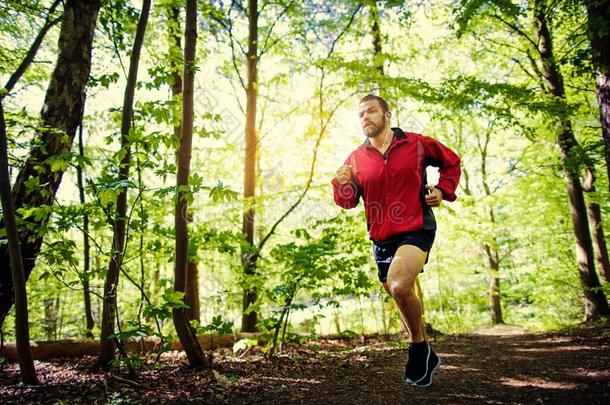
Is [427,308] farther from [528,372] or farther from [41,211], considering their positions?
[41,211]

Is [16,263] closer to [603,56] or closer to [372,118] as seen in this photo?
[372,118]

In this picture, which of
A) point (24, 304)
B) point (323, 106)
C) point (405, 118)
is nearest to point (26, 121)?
point (24, 304)

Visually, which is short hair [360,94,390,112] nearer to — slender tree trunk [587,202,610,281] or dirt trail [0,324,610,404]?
dirt trail [0,324,610,404]

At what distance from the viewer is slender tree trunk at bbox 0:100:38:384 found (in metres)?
2.59

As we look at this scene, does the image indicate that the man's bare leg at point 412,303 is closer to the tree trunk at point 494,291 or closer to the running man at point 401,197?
the running man at point 401,197

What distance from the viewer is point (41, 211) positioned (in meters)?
2.55

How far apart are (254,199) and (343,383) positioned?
3.14 meters

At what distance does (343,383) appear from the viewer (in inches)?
127

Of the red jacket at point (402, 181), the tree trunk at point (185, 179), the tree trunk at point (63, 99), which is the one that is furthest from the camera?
the tree trunk at point (63, 99)

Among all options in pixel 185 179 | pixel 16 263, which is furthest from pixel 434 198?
pixel 16 263

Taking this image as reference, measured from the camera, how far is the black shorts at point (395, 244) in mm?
2875

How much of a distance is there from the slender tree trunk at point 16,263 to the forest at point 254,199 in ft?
0.05

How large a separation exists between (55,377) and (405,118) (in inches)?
390

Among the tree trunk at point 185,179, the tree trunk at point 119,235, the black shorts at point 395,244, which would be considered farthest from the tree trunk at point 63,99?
the black shorts at point 395,244
